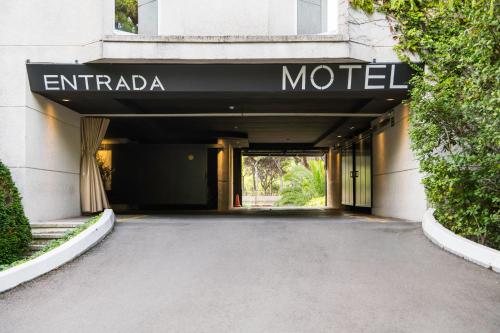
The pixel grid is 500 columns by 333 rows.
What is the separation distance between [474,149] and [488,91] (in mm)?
989

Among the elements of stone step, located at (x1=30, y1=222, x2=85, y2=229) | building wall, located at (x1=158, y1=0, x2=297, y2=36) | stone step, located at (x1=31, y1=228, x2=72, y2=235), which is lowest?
stone step, located at (x1=31, y1=228, x2=72, y2=235)

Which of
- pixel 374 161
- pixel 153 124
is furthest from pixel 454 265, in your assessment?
pixel 153 124

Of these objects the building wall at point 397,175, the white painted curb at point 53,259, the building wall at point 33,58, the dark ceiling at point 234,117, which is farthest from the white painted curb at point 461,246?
the building wall at point 33,58

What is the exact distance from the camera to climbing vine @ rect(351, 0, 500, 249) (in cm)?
630

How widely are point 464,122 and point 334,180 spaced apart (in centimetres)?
1513

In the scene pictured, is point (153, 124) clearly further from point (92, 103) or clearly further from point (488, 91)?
point (488, 91)

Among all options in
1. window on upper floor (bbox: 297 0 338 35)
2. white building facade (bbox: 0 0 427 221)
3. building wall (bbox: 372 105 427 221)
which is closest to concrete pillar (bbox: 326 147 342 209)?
building wall (bbox: 372 105 427 221)

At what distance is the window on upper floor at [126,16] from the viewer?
32.1ft

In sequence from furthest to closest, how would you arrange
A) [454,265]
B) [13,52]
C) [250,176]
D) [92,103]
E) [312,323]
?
[250,176] → [92,103] → [13,52] → [454,265] → [312,323]

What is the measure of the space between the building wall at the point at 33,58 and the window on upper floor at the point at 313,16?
3878 millimetres

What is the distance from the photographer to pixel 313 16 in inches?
375

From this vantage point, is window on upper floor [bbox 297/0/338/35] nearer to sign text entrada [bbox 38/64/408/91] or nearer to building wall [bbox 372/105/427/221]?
sign text entrada [bbox 38/64/408/91]

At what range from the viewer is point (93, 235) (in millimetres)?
7105

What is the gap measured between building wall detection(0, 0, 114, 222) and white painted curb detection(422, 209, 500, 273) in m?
6.87
